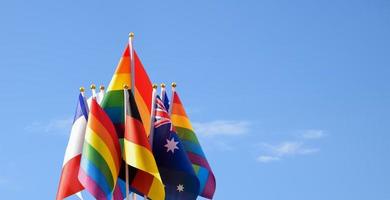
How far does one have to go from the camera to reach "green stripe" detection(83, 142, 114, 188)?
1435 inches

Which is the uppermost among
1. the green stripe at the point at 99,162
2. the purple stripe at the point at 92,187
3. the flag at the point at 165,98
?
the flag at the point at 165,98

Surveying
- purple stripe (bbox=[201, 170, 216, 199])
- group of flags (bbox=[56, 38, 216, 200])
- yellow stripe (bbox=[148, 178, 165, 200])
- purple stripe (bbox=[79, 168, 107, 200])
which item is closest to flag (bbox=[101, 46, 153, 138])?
group of flags (bbox=[56, 38, 216, 200])

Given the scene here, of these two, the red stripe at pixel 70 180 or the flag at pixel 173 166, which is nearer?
the red stripe at pixel 70 180

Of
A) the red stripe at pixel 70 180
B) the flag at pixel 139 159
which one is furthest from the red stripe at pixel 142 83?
the red stripe at pixel 70 180

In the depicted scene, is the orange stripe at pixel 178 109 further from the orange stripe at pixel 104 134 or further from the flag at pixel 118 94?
the orange stripe at pixel 104 134

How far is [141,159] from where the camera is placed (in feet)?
120

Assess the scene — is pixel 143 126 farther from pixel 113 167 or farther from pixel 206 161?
pixel 206 161

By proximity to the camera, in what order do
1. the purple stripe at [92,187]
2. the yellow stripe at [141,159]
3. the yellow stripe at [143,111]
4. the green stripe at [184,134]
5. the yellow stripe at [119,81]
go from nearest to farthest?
the purple stripe at [92,187] → the yellow stripe at [141,159] → the yellow stripe at [119,81] → the yellow stripe at [143,111] → the green stripe at [184,134]

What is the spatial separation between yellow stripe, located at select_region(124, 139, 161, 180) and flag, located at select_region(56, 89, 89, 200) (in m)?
2.36

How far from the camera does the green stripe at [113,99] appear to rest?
130 feet

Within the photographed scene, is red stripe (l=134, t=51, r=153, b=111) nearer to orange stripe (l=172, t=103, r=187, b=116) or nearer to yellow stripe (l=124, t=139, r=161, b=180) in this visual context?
orange stripe (l=172, t=103, r=187, b=116)

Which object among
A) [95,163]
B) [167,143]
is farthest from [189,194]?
[95,163]

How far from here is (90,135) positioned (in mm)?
37031

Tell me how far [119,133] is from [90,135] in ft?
7.55
